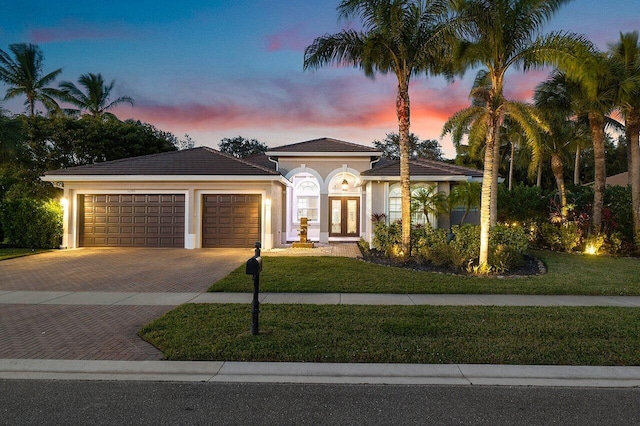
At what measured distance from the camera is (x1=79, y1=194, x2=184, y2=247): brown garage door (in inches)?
664

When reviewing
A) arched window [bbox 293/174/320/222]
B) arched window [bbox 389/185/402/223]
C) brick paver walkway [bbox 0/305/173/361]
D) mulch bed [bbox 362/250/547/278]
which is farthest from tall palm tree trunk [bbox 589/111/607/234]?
brick paver walkway [bbox 0/305/173/361]

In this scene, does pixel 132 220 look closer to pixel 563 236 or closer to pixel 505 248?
pixel 505 248

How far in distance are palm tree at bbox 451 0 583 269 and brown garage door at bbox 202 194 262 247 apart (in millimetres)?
9837

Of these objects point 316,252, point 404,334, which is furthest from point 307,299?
point 316,252

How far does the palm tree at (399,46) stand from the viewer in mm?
11922

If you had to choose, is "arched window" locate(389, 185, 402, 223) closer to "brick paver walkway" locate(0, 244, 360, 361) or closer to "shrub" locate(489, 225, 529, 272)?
"brick paver walkway" locate(0, 244, 360, 361)

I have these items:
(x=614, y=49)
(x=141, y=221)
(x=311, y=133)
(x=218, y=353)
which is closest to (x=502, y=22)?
(x=614, y=49)

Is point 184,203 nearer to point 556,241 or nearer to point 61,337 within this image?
point 61,337

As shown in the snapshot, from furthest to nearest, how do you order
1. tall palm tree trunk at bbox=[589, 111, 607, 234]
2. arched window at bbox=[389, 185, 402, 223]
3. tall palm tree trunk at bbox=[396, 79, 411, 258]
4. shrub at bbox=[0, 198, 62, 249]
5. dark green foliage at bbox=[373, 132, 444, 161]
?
1. dark green foliage at bbox=[373, 132, 444, 161]
2. arched window at bbox=[389, 185, 402, 223]
3. shrub at bbox=[0, 198, 62, 249]
4. tall palm tree trunk at bbox=[589, 111, 607, 234]
5. tall palm tree trunk at bbox=[396, 79, 411, 258]

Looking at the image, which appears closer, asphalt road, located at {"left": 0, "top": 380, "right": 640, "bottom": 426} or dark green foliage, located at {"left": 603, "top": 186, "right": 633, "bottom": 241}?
asphalt road, located at {"left": 0, "top": 380, "right": 640, "bottom": 426}

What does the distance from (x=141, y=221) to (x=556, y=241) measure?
18474 mm

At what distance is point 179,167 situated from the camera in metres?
17.2

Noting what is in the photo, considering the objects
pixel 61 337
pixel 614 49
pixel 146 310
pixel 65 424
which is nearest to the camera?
pixel 65 424

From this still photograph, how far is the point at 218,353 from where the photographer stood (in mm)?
4945
